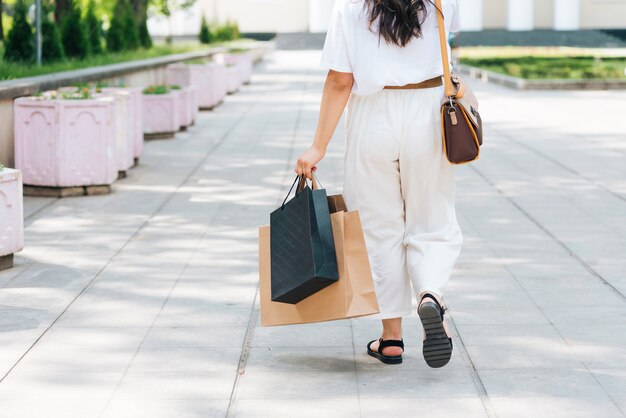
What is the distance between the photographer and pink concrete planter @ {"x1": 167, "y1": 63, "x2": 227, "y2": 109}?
2000 cm

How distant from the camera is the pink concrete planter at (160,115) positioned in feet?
49.4

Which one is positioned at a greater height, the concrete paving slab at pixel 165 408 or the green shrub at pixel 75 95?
the green shrub at pixel 75 95

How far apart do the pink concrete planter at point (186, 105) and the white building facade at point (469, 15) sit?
170 ft

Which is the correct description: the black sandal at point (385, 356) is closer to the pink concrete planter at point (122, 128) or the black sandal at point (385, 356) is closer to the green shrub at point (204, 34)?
the pink concrete planter at point (122, 128)

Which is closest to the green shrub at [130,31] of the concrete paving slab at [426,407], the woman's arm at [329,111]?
the woman's arm at [329,111]

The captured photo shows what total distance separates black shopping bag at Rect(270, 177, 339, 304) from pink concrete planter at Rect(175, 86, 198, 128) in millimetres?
11113

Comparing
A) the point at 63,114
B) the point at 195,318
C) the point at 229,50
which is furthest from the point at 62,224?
the point at 229,50

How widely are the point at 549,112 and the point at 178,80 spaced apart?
6.38 meters

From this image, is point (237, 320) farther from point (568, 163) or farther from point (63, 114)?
point (568, 163)

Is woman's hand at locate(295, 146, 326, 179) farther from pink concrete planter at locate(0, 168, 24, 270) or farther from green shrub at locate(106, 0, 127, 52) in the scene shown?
green shrub at locate(106, 0, 127, 52)

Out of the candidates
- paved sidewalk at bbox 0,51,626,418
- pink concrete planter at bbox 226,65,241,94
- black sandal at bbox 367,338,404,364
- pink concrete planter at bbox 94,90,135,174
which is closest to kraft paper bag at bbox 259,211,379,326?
paved sidewalk at bbox 0,51,626,418

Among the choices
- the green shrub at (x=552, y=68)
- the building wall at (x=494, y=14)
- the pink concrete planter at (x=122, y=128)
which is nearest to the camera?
A: the pink concrete planter at (x=122, y=128)

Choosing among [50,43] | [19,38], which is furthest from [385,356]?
[50,43]

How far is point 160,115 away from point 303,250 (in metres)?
10.8
